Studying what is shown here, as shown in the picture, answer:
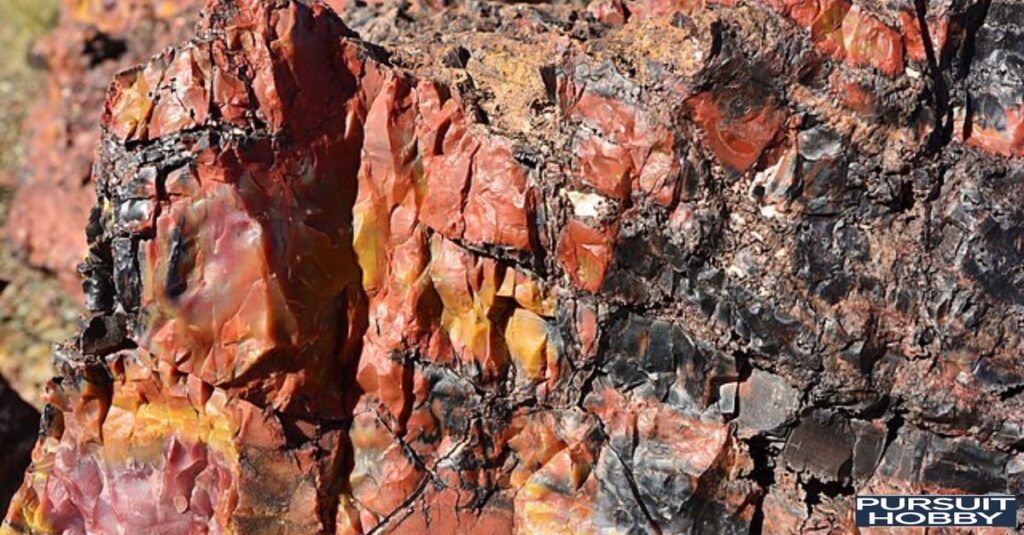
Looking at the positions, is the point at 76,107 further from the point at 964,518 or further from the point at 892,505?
the point at 964,518

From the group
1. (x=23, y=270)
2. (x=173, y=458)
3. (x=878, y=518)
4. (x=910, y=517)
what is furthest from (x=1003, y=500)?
(x=23, y=270)

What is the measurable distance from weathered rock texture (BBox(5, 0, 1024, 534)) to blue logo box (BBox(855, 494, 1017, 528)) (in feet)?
0.15

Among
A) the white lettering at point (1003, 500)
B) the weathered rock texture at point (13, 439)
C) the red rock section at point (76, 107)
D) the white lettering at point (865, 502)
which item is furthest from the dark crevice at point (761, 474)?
the red rock section at point (76, 107)

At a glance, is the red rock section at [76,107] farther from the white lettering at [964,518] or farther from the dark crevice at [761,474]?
the white lettering at [964,518]

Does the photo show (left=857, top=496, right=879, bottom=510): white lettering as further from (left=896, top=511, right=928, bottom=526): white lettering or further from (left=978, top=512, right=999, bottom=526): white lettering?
(left=978, top=512, right=999, bottom=526): white lettering

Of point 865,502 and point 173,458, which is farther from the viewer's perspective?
point 173,458

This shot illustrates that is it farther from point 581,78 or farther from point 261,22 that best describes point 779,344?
point 261,22

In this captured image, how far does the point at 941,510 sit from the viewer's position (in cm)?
369

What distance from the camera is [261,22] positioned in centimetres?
371

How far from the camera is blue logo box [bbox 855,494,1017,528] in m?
3.67

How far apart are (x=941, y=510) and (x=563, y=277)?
154 centimetres

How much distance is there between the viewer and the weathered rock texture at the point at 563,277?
→ 3520 mm

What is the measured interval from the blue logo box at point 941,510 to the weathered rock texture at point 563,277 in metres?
0.05

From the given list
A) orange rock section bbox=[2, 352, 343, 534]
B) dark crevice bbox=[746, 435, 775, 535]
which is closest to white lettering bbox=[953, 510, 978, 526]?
dark crevice bbox=[746, 435, 775, 535]
